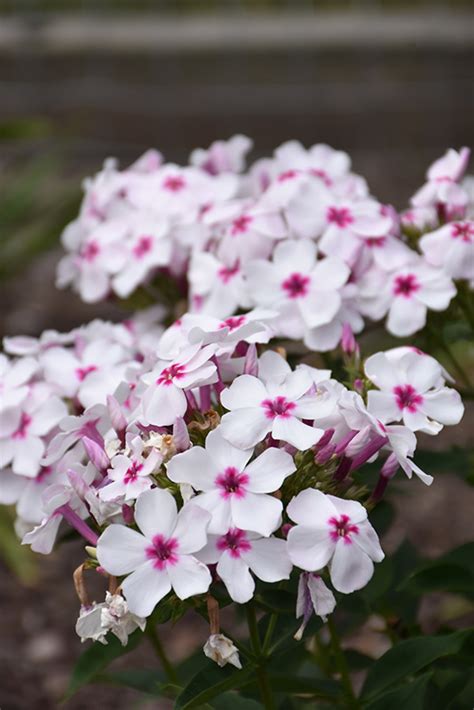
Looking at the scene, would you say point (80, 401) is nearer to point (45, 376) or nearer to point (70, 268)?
point (45, 376)

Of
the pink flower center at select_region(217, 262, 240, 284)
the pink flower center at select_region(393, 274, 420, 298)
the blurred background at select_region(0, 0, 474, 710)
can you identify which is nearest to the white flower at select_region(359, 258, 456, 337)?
the pink flower center at select_region(393, 274, 420, 298)

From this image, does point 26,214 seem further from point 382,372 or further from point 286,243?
point 382,372

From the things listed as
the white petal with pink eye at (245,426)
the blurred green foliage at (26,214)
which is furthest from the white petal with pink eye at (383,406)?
the blurred green foliage at (26,214)

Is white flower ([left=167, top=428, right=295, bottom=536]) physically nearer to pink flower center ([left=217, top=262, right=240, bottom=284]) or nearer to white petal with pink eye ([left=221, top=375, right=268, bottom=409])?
white petal with pink eye ([left=221, top=375, right=268, bottom=409])

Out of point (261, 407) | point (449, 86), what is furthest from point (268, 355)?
point (449, 86)

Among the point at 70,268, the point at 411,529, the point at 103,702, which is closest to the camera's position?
the point at 70,268

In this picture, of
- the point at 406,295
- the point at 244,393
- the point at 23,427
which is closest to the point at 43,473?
the point at 23,427

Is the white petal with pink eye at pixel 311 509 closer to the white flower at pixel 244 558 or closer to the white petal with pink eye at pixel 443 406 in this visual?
the white flower at pixel 244 558
